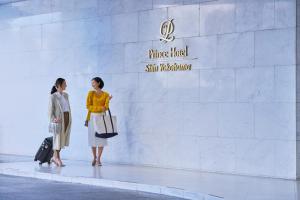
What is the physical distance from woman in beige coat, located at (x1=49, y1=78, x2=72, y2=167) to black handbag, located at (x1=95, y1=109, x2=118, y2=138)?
741mm

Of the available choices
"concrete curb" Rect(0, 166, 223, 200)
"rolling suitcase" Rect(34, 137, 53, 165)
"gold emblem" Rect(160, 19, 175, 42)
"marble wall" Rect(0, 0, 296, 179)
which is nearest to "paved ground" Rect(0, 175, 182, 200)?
"concrete curb" Rect(0, 166, 223, 200)

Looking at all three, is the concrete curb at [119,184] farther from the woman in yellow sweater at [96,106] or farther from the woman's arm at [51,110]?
the woman in yellow sweater at [96,106]

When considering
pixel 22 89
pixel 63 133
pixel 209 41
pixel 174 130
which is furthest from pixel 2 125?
pixel 209 41

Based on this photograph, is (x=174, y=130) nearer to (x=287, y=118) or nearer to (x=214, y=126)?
(x=214, y=126)

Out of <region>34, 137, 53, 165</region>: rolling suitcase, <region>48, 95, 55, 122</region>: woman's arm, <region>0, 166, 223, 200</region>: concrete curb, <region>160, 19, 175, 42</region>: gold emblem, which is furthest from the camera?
<region>34, 137, 53, 165</region>: rolling suitcase

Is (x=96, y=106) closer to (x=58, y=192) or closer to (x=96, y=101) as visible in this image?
(x=96, y=101)

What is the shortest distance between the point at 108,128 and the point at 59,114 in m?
1.10

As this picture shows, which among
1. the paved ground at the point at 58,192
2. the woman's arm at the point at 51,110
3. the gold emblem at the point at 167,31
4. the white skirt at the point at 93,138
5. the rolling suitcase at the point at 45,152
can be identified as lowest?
the paved ground at the point at 58,192

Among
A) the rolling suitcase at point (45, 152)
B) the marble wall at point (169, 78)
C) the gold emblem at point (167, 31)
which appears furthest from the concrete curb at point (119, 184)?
the gold emblem at point (167, 31)

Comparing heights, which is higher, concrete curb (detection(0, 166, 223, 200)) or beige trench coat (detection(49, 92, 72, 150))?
beige trench coat (detection(49, 92, 72, 150))

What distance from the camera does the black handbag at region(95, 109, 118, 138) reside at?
1584 cm

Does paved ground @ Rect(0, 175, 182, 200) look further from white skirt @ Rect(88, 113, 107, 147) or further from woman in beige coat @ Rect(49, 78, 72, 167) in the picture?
white skirt @ Rect(88, 113, 107, 147)

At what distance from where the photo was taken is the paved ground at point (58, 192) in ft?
37.3

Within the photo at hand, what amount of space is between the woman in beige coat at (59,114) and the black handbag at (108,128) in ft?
2.43
